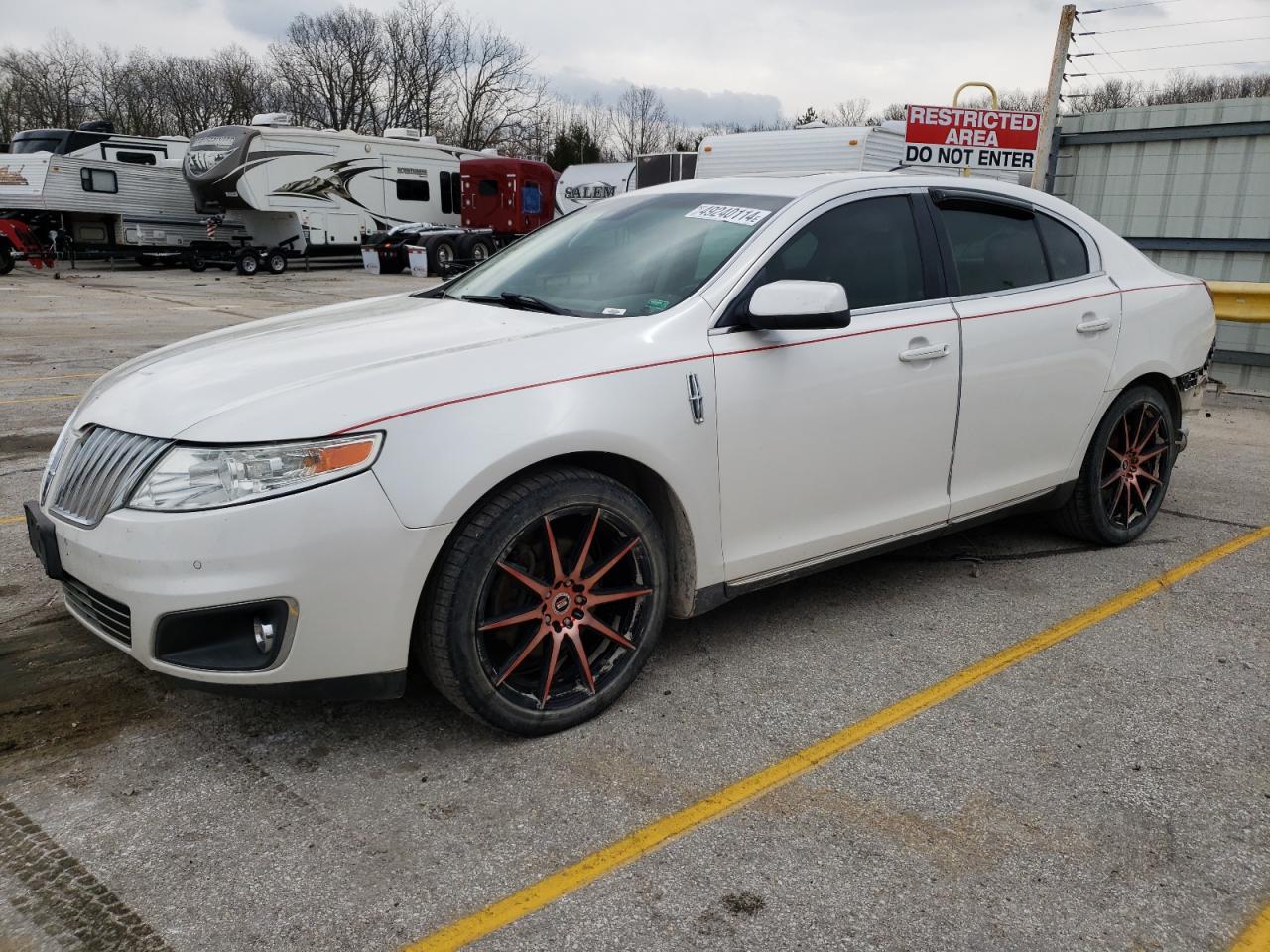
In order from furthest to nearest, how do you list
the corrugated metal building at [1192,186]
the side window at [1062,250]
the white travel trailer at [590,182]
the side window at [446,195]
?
the white travel trailer at [590,182] < the side window at [446,195] < the corrugated metal building at [1192,186] < the side window at [1062,250]

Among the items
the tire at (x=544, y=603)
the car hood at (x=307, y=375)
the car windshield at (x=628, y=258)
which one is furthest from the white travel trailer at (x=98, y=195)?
the tire at (x=544, y=603)

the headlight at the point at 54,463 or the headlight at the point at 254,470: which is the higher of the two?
the headlight at the point at 254,470

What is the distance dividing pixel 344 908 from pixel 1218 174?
1061 centimetres

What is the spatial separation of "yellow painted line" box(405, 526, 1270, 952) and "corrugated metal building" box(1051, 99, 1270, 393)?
7.18 metres

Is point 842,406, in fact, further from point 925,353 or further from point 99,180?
point 99,180

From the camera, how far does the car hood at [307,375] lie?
2592 millimetres

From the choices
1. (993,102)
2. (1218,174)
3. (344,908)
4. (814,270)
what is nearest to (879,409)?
(814,270)

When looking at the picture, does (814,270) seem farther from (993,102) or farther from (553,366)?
(993,102)

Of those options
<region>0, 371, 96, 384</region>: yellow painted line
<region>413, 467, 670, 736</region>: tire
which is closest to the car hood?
<region>413, 467, 670, 736</region>: tire

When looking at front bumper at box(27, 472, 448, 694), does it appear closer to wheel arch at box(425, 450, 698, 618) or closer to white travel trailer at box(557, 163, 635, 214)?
wheel arch at box(425, 450, 698, 618)

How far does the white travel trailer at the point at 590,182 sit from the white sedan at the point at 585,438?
1008 inches

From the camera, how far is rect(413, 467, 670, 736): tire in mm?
2721

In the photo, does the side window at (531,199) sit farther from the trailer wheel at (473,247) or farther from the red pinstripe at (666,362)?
the red pinstripe at (666,362)

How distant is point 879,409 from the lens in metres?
3.56
